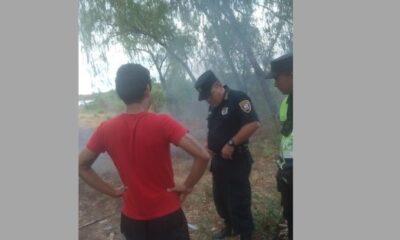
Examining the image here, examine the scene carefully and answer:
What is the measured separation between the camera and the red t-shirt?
1.58 meters

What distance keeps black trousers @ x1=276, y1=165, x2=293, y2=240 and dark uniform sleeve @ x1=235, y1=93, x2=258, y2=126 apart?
34 cm

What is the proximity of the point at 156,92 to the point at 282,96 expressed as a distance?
720mm

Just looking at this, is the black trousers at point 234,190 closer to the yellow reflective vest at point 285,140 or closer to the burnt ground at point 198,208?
the burnt ground at point 198,208

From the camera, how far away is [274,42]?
214 centimetres

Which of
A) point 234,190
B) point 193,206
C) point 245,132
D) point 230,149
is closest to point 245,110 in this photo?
point 245,132

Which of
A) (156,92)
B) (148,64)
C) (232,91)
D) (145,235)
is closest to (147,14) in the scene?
(148,64)

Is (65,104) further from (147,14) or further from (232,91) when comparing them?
(232,91)

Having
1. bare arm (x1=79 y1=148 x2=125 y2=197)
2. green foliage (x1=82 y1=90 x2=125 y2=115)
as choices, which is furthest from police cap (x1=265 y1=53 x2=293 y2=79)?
bare arm (x1=79 y1=148 x2=125 y2=197)

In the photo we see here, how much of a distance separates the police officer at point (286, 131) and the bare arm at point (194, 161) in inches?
23.5

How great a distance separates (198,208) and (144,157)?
2.34 feet

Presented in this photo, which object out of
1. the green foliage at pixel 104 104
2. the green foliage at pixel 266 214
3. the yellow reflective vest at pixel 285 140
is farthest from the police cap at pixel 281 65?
the green foliage at pixel 104 104

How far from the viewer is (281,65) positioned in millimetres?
2064

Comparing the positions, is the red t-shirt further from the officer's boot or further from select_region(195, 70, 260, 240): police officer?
the officer's boot

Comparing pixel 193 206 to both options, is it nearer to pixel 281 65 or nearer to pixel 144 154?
pixel 144 154
